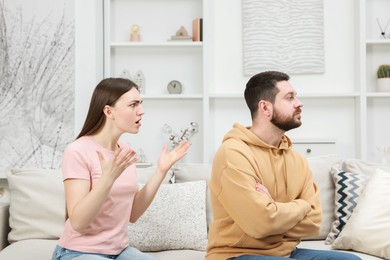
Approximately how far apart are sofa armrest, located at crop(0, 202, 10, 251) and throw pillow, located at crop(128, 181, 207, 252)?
72 centimetres

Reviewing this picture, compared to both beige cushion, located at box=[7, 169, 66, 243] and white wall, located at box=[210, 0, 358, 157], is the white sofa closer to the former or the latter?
Answer: beige cushion, located at box=[7, 169, 66, 243]

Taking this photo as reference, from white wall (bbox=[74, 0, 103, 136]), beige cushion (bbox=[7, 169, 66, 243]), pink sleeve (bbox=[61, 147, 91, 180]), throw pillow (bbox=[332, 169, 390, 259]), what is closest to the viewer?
pink sleeve (bbox=[61, 147, 91, 180])

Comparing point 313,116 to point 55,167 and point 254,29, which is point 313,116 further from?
point 55,167

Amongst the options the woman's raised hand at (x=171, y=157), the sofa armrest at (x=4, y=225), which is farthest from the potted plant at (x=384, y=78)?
the sofa armrest at (x=4, y=225)

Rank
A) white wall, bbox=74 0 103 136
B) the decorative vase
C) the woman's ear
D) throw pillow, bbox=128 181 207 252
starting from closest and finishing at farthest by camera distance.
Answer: the woman's ear, throw pillow, bbox=128 181 207 252, white wall, bbox=74 0 103 136, the decorative vase

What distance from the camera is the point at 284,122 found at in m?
2.24

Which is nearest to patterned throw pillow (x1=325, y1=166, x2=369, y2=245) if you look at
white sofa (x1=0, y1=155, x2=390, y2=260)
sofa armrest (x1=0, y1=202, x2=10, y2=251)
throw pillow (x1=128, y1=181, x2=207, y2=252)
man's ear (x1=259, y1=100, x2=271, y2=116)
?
white sofa (x1=0, y1=155, x2=390, y2=260)

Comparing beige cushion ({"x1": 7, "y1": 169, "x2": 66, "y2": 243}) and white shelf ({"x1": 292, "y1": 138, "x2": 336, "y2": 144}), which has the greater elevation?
white shelf ({"x1": 292, "y1": 138, "x2": 336, "y2": 144})

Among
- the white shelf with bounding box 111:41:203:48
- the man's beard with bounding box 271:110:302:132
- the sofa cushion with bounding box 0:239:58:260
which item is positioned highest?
the white shelf with bounding box 111:41:203:48

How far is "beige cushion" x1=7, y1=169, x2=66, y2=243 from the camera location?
284 cm

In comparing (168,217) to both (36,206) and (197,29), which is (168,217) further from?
(197,29)

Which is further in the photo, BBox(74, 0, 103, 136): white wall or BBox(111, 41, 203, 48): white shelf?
BBox(111, 41, 203, 48): white shelf

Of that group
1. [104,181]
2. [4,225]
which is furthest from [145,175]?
[104,181]

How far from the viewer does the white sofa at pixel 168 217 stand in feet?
8.56
